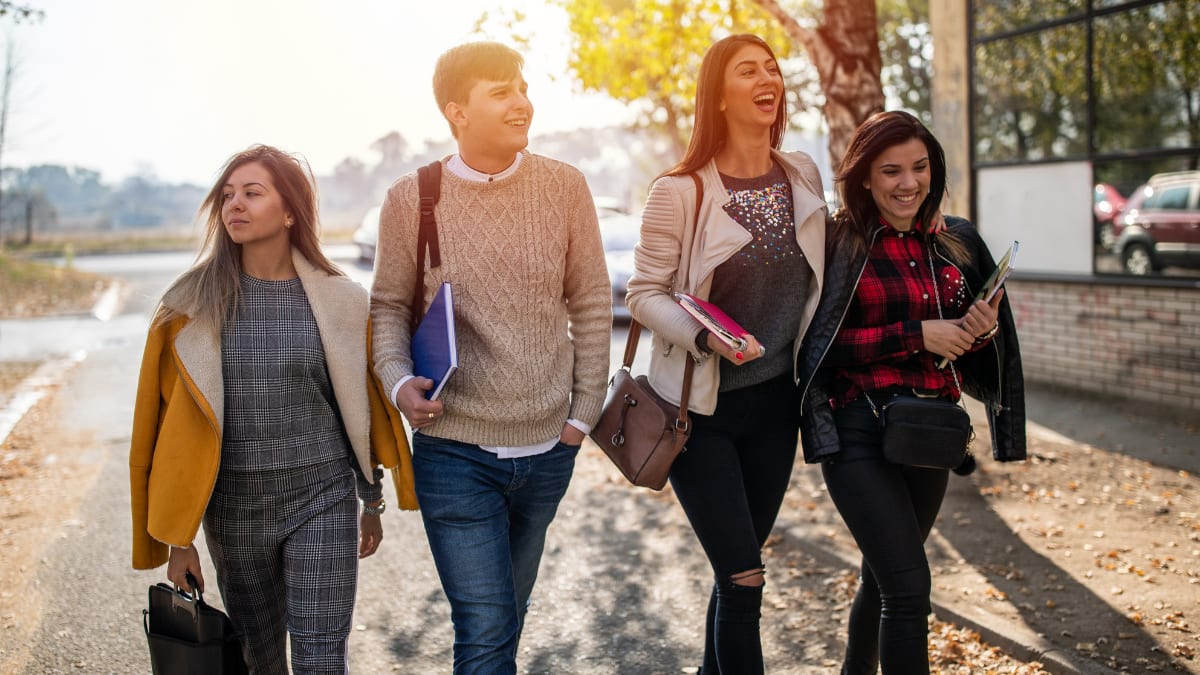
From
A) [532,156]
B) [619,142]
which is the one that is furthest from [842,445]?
[619,142]

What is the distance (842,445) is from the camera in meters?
3.00

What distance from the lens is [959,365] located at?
10.9ft

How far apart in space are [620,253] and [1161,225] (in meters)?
8.50

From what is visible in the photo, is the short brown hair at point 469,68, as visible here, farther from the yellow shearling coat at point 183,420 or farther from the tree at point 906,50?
the tree at point 906,50

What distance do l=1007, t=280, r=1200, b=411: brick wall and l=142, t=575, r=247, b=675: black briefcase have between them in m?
7.91

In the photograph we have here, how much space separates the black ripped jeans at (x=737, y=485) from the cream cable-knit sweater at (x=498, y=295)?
1.24ft

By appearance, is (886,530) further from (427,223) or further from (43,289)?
(43,289)

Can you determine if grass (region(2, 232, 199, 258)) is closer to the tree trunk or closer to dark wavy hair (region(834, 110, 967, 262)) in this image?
the tree trunk

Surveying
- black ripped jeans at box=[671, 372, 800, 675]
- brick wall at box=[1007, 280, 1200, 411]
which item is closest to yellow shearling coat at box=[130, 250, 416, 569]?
black ripped jeans at box=[671, 372, 800, 675]

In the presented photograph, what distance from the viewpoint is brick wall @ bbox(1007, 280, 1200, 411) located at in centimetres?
828

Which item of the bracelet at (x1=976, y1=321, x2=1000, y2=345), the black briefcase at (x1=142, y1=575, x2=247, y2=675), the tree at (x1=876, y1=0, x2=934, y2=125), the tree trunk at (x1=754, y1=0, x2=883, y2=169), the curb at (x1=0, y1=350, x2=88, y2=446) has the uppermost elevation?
the tree at (x1=876, y1=0, x2=934, y2=125)

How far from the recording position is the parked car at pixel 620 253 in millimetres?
14938

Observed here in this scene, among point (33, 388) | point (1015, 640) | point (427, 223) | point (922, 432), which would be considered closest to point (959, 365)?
point (922, 432)

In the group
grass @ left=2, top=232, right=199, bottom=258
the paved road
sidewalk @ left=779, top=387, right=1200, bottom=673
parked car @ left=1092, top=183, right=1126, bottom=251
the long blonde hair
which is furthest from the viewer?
grass @ left=2, top=232, right=199, bottom=258
